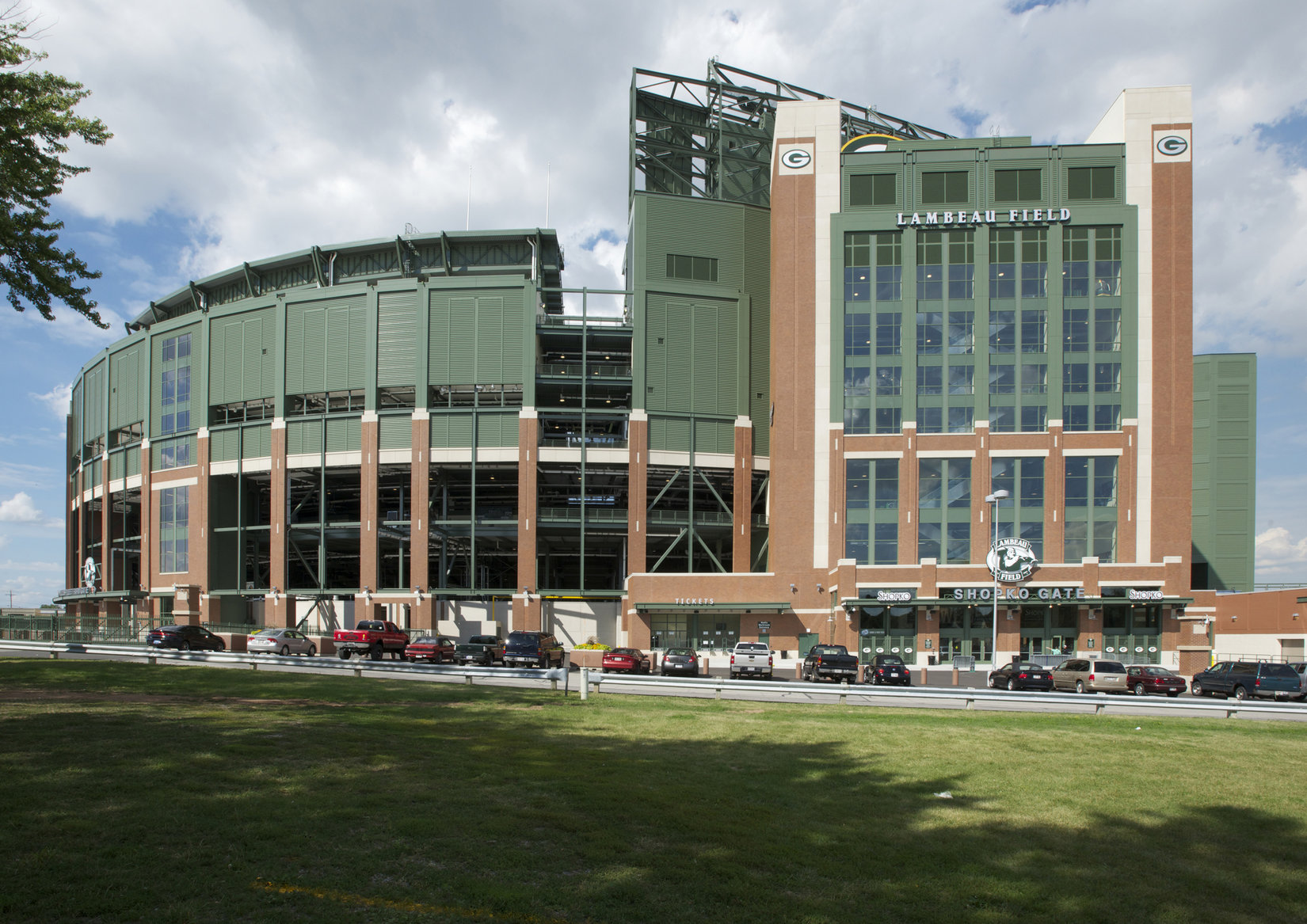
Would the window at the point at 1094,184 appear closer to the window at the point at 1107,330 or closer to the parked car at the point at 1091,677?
the window at the point at 1107,330

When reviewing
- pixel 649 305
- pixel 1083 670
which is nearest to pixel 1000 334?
pixel 649 305

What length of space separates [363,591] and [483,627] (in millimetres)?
9418

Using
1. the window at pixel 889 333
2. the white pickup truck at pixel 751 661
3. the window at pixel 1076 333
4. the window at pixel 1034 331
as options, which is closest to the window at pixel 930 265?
the window at pixel 889 333

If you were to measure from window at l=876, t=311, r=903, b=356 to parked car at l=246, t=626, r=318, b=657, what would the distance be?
41395 mm

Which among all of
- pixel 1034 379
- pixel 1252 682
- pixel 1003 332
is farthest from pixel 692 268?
pixel 1252 682

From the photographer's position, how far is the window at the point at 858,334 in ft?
208

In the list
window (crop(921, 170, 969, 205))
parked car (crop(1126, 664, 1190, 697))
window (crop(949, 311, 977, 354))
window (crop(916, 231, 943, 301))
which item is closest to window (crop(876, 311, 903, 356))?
window (crop(916, 231, 943, 301))

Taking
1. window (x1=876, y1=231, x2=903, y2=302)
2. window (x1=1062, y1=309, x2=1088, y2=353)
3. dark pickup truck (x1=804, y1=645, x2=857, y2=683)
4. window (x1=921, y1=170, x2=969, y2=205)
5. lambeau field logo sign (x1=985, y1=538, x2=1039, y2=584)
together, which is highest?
window (x1=921, y1=170, x2=969, y2=205)

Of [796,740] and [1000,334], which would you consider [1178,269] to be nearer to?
[1000,334]

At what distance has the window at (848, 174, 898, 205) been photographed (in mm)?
64438

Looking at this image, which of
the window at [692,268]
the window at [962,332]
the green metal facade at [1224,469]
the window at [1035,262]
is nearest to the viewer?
the window at [962,332]

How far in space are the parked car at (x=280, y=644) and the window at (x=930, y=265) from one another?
45.7 meters

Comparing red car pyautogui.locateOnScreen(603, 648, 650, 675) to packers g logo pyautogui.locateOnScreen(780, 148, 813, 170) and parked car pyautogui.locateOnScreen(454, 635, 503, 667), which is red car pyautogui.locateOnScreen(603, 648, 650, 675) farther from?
packers g logo pyautogui.locateOnScreen(780, 148, 813, 170)

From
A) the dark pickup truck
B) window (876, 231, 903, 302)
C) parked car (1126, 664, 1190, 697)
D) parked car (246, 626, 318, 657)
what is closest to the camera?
parked car (1126, 664, 1190, 697)
